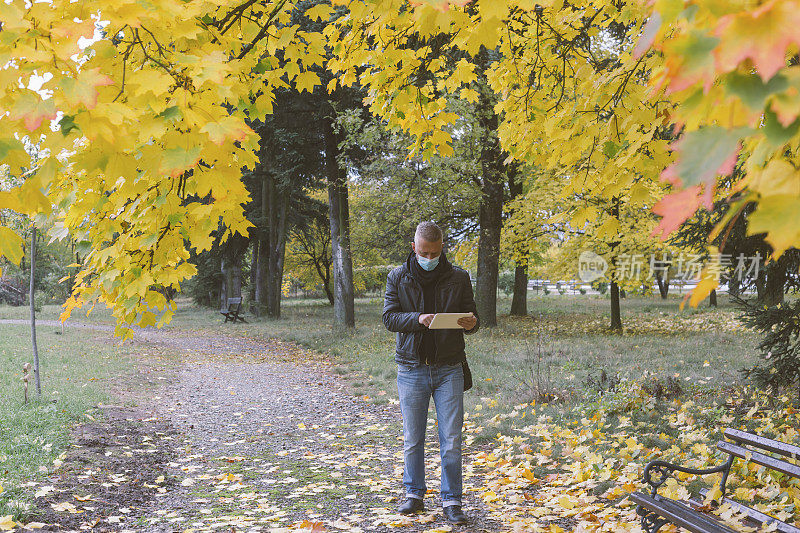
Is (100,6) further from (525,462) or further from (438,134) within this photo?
(525,462)

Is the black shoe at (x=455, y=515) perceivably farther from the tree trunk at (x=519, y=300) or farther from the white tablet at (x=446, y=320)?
the tree trunk at (x=519, y=300)

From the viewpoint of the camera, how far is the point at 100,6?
6.19 feet

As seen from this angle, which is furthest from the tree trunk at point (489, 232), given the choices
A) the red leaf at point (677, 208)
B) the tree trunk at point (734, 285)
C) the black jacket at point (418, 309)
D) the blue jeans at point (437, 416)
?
the red leaf at point (677, 208)

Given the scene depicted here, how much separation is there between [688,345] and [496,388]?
5735 mm

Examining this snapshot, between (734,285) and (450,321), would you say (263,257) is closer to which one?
(734,285)

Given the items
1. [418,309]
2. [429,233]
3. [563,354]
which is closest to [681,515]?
[418,309]

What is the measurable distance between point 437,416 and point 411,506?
26.7 inches

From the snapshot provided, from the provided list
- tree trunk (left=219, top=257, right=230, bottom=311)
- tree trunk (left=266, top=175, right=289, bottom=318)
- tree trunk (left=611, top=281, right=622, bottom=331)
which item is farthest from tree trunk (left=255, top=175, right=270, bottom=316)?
tree trunk (left=611, top=281, right=622, bottom=331)

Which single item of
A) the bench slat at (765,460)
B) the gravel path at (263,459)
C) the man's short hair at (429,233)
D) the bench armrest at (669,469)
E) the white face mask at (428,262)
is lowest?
the gravel path at (263,459)

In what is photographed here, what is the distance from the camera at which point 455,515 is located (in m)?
3.87

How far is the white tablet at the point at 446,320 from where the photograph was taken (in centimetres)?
373

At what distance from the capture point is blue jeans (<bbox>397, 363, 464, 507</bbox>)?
12.9ft

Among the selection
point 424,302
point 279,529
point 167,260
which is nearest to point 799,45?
point 167,260

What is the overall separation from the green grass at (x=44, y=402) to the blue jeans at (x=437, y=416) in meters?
2.70
